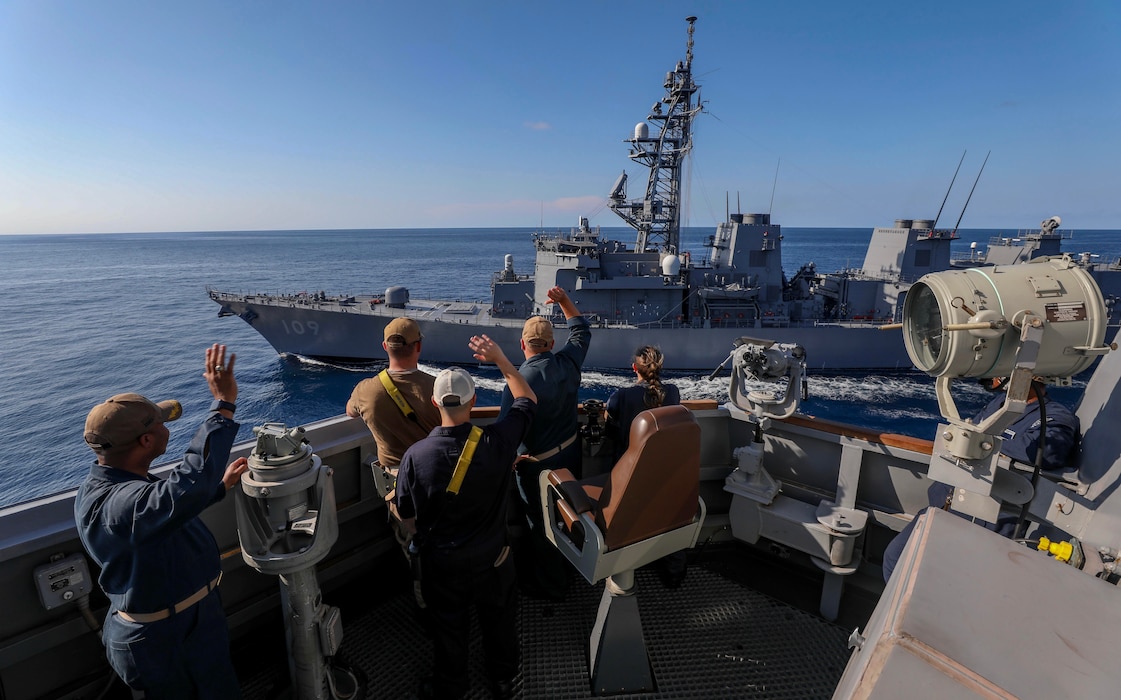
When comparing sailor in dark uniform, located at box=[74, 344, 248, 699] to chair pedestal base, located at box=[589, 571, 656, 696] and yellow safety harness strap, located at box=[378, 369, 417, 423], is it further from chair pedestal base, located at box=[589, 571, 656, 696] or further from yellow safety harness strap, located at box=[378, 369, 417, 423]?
chair pedestal base, located at box=[589, 571, 656, 696]

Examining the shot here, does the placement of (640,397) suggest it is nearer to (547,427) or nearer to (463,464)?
(547,427)

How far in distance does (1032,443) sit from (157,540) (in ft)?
11.6

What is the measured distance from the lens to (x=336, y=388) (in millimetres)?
19609

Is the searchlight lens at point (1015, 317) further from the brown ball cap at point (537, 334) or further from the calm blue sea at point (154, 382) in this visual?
the calm blue sea at point (154, 382)

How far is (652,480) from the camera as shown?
208cm

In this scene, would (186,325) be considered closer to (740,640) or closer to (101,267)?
(740,640)

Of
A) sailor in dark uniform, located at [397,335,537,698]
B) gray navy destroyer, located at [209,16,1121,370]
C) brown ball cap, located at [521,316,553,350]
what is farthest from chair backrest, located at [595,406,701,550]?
gray navy destroyer, located at [209,16,1121,370]

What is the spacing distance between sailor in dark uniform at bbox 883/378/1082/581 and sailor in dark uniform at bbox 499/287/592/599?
1.67 m

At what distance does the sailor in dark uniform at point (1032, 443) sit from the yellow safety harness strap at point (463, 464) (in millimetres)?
1841

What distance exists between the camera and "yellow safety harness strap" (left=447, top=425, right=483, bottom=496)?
2.01 meters

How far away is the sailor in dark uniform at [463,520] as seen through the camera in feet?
6.71

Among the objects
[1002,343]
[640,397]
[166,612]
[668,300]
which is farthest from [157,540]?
[668,300]

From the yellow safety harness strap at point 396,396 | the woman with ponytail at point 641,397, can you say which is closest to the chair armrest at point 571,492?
the woman with ponytail at point 641,397

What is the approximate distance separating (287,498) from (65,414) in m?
20.6
